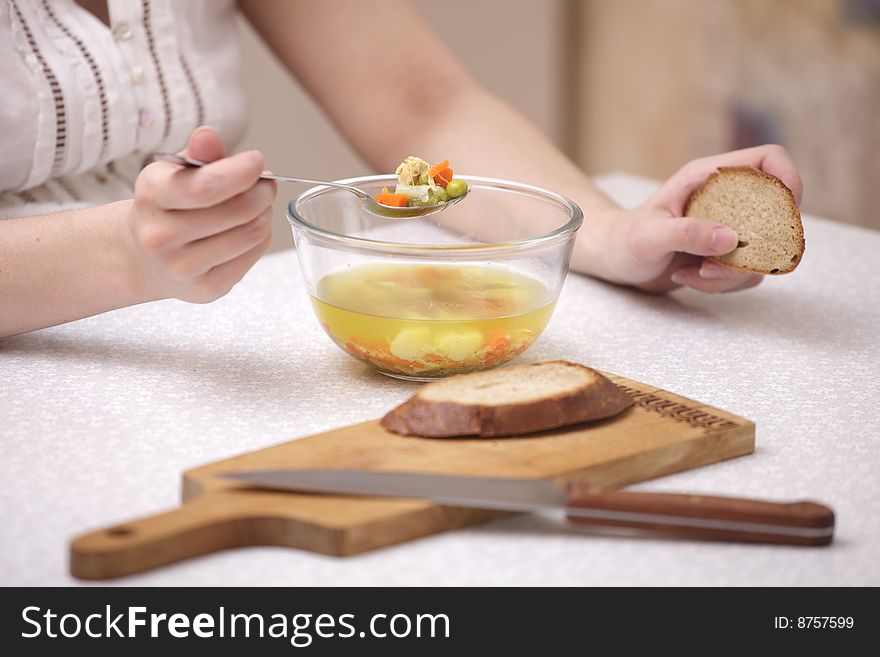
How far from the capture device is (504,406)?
81cm

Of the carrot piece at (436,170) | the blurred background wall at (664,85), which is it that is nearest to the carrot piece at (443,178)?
the carrot piece at (436,170)

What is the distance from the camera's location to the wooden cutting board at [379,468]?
2.25ft

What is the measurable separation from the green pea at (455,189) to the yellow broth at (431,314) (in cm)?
13

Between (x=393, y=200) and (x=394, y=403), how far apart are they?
22 centimetres

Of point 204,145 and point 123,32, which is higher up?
point 123,32

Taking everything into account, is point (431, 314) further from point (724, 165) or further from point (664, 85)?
point (664, 85)

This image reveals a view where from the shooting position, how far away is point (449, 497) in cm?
73

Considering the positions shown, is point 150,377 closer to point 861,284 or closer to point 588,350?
point 588,350

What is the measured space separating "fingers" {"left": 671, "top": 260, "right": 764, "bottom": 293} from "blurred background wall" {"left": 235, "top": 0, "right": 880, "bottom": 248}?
1.97 metres

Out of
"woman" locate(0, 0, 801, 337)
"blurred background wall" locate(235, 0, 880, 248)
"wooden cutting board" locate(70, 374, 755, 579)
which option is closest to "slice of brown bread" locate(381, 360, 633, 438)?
"wooden cutting board" locate(70, 374, 755, 579)

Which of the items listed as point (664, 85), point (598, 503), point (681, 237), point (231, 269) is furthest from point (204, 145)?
point (664, 85)

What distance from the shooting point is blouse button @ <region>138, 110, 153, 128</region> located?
1.37 m

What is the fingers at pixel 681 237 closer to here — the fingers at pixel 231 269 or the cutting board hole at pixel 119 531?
the fingers at pixel 231 269
